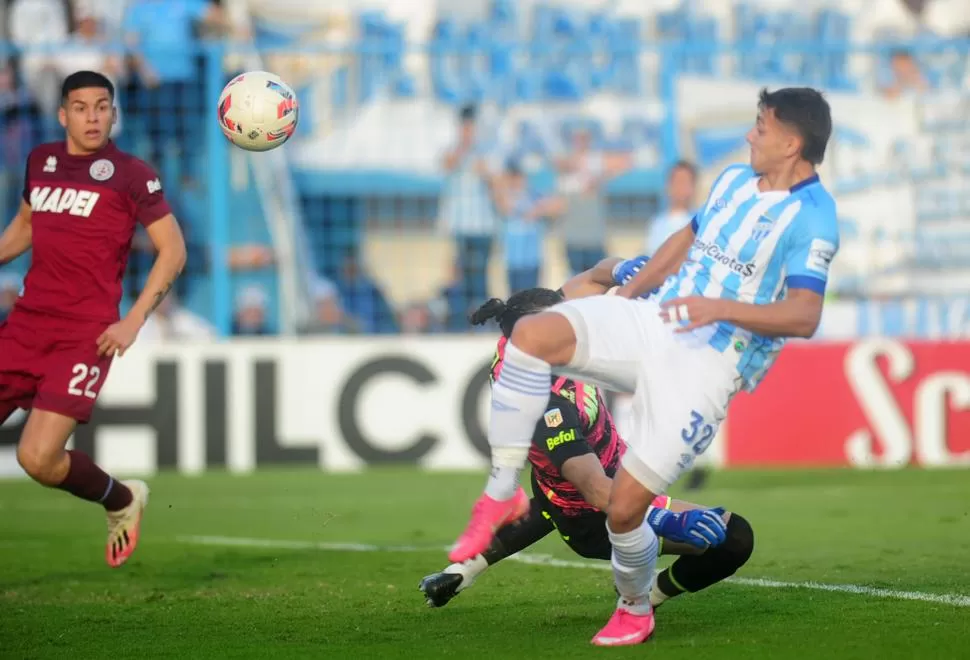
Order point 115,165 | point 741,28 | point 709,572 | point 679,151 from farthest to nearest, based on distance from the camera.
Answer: point 741,28
point 679,151
point 115,165
point 709,572

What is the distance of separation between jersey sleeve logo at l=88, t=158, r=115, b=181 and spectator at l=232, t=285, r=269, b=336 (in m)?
7.76

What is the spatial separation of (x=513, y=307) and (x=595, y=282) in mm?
487

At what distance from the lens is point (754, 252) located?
229 inches

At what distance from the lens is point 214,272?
1541 cm

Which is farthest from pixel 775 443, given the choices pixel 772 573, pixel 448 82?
pixel 772 573

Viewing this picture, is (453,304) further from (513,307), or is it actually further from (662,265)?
(662,265)

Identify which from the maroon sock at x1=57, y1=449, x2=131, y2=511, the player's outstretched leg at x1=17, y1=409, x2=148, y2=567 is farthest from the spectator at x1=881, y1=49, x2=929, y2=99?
the maroon sock at x1=57, y1=449, x2=131, y2=511

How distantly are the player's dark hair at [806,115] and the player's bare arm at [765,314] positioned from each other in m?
0.63

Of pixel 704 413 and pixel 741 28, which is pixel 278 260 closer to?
pixel 741 28

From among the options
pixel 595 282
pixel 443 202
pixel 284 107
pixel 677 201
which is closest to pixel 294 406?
pixel 443 202

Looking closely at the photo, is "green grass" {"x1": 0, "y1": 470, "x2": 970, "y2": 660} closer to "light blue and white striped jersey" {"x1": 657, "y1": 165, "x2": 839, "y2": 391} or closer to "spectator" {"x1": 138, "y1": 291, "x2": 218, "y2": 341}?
"light blue and white striped jersey" {"x1": 657, "y1": 165, "x2": 839, "y2": 391}

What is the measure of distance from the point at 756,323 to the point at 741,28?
1260 cm

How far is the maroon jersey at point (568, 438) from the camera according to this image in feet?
21.0

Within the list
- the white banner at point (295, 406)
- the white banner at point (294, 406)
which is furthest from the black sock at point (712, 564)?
the white banner at point (294, 406)
